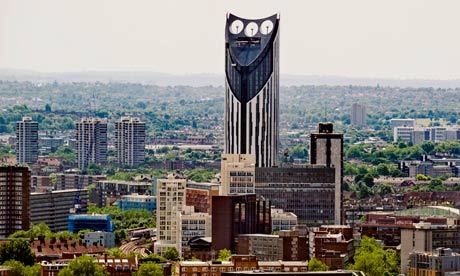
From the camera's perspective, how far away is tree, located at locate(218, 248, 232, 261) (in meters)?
50.8

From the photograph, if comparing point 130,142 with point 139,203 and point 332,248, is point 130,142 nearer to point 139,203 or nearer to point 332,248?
point 139,203

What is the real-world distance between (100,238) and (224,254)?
13.1 m

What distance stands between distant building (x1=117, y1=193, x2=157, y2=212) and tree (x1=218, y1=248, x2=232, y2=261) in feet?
89.1

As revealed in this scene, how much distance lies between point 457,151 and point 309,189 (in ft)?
202

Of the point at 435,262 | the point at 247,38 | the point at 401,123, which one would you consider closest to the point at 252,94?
the point at 247,38

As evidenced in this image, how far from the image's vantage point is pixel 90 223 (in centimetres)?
6875

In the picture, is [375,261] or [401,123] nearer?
[375,261]

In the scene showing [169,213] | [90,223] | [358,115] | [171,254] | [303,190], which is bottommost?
[171,254]

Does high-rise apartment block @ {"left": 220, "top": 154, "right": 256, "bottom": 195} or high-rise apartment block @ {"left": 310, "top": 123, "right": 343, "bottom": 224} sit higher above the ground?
high-rise apartment block @ {"left": 310, "top": 123, "right": 343, "bottom": 224}

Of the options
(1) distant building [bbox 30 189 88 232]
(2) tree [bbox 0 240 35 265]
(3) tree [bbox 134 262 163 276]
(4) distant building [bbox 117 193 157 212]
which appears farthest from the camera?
(4) distant building [bbox 117 193 157 212]

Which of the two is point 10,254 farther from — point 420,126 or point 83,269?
point 420,126

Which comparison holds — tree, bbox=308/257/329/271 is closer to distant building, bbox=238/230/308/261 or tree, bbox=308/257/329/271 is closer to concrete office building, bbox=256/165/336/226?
distant building, bbox=238/230/308/261

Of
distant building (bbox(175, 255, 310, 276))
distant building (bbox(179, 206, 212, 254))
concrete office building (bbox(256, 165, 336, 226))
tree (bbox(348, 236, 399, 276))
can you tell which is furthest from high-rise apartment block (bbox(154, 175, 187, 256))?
distant building (bbox(175, 255, 310, 276))

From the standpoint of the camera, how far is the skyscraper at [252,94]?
271 feet
